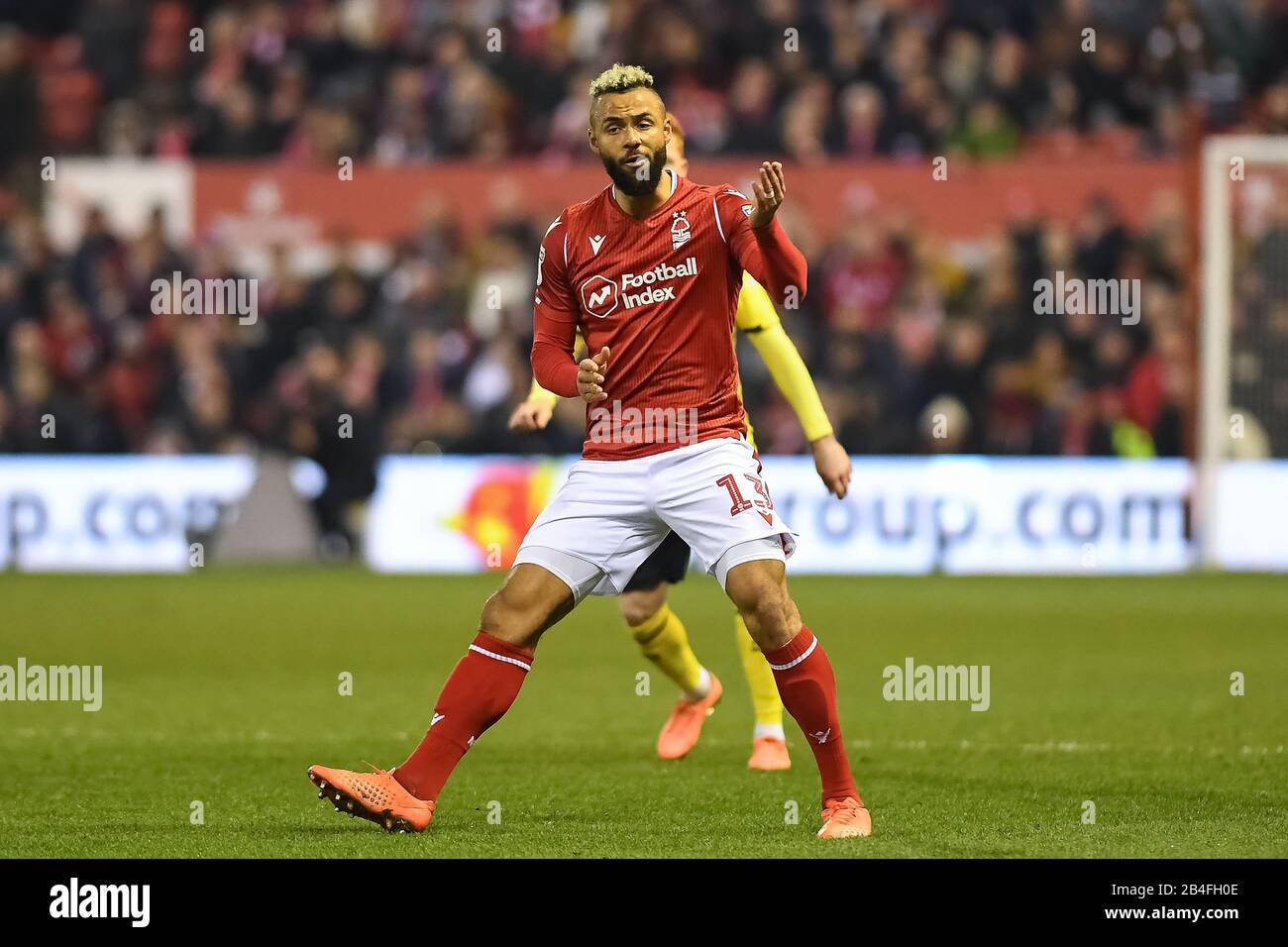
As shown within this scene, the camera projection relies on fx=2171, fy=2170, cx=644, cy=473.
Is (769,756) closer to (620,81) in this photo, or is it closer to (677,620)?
(677,620)

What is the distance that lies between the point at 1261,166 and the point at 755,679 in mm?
10596

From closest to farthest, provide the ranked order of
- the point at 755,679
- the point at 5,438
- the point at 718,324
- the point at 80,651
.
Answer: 1. the point at 718,324
2. the point at 755,679
3. the point at 80,651
4. the point at 5,438

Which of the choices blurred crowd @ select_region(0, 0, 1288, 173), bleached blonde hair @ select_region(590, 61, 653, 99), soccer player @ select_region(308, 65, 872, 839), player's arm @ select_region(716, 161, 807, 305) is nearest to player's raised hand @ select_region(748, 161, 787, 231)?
player's arm @ select_region(716, 161, 807, 305)

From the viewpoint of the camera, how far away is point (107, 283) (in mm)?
18594

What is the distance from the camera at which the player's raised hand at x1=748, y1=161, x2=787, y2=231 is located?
19.0 feet

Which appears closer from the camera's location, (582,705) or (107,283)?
(582,705)

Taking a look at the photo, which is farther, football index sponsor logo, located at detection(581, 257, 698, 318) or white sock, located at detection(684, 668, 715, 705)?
white sock, located at detection(684, 668, 715, 705)

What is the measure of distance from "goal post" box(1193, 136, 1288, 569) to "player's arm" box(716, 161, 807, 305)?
11063mm

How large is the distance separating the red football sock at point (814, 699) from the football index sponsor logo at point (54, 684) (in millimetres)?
4277

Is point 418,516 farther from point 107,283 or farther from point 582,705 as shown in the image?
point 582,705

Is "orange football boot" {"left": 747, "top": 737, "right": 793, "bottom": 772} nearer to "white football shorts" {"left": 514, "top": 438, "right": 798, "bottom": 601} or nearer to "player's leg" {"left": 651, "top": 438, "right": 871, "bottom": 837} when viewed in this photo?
"player's leg" {"left": 651, "top": 438, "right": 871, "bottom": 837}

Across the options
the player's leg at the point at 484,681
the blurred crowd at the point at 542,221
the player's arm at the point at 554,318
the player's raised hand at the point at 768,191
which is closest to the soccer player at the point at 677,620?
the player's arm at the point at 554,318
